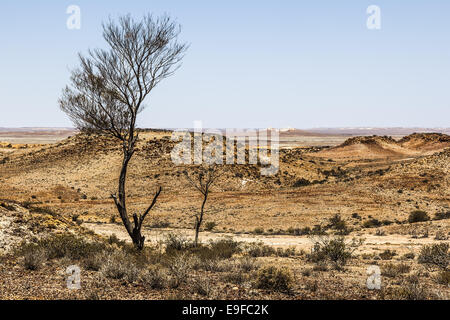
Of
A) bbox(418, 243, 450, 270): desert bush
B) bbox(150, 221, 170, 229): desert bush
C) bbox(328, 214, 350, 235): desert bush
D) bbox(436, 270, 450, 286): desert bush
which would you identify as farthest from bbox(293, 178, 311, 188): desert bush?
bbox(436, 270, 450, 286): desert bush

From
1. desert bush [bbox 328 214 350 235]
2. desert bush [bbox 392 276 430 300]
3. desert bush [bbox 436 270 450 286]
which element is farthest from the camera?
desert bush [bbox 328 214 350 235]

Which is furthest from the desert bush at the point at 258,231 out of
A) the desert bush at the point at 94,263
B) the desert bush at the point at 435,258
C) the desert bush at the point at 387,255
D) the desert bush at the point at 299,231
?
the desert bush at the point at 94,263

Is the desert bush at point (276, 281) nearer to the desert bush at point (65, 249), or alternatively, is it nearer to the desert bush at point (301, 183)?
the desert bush at point (65, 249)

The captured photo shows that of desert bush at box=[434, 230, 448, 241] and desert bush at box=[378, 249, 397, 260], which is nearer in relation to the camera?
desert bush at box=[378, 249, 397, 260]

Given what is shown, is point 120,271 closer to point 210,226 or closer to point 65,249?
point 65,249

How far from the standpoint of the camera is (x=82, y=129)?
50.4 ft

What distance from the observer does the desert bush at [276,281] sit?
8.91 m

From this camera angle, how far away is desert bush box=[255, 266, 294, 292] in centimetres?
891

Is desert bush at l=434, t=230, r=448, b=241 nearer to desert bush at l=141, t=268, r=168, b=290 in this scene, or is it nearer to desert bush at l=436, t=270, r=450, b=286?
desert bush at l=436, t=270, r=450, b=286
